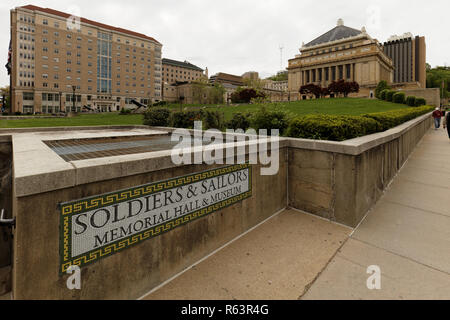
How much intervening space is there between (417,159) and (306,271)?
10.1 metres

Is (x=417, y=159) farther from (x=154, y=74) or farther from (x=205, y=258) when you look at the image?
(x=154, y=74)

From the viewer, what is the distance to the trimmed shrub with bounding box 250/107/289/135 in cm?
852

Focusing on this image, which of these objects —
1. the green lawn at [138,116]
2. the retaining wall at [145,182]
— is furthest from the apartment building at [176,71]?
the retaining wall at [145,182]

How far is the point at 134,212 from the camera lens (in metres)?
2.80

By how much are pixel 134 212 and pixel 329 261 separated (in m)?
2.74

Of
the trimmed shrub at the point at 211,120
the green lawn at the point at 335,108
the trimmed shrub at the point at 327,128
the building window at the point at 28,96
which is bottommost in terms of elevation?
the trimmed shrub at the point at 327,128

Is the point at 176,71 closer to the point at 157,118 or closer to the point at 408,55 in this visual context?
the point at 157,118

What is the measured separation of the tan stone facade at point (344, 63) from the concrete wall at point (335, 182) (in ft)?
261

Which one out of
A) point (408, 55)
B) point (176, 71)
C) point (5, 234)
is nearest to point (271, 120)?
point (5, 234)

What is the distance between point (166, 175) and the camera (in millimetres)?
3145

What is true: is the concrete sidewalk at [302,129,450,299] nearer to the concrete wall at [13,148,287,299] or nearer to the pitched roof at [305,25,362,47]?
the concrete wall at [13,148,287,299]

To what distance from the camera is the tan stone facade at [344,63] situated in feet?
246

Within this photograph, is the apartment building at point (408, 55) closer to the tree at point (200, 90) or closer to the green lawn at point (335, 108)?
the tree at point (200, 90)

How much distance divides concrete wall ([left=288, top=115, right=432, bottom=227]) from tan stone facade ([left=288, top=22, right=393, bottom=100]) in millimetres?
79465
